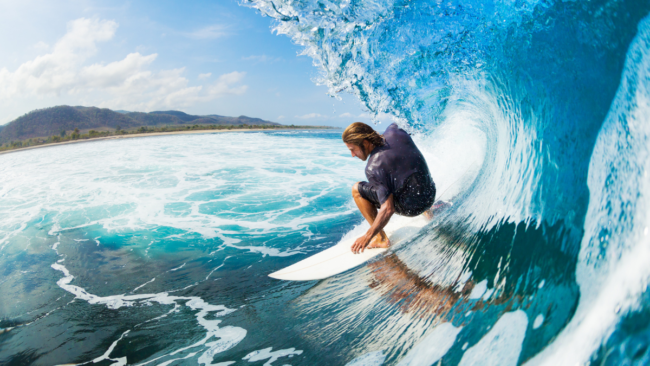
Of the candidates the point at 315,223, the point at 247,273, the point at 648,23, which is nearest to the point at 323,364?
the point at 247,273

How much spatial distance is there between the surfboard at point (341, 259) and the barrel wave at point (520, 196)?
0.18 m

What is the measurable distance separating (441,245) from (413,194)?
1.88 ft

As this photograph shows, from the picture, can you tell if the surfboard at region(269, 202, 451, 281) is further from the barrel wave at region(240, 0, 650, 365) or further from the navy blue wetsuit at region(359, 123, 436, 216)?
the navy blue wetsuit at region(359, 123, 436, 216)

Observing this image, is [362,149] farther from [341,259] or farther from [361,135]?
[341,259]

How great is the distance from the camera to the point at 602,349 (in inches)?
32.6

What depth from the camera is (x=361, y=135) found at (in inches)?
101

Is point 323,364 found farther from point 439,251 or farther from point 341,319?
point 439,251

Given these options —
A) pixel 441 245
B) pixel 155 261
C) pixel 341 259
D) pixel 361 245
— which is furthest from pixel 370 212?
pixel 155 261

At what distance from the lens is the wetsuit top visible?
2.47 m

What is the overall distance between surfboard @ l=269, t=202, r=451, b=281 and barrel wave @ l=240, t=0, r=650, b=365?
18 cm

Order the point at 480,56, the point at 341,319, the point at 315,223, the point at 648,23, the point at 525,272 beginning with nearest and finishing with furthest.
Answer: the point at 648,23
the point at 525,272
the point at 341,319
the point at 480,56
the point at 315,223

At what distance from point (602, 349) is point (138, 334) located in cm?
309

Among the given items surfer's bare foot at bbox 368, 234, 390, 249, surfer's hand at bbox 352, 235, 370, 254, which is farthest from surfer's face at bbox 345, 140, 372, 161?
surfer's bare foot at bbox 368, 234, 390, 249

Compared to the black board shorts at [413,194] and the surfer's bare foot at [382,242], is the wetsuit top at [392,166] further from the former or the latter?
the surfer's bare foot at [382,242]
